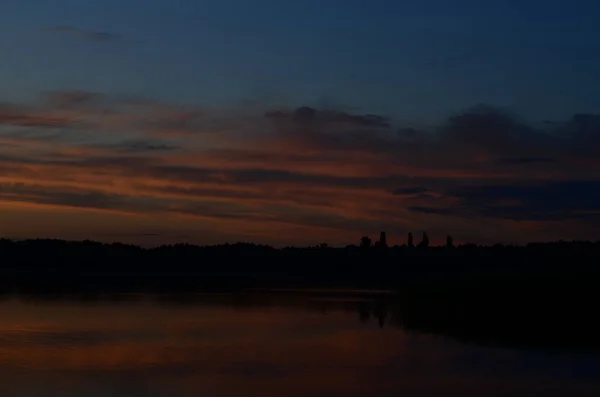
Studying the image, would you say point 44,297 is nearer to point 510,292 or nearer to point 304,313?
point 304,313

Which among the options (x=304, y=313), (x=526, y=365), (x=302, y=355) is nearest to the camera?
(x=526, y=365)

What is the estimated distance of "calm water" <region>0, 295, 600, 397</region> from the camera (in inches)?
760

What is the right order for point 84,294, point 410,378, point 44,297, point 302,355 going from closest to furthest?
1. point 410,378
2. point 302,355
3. point 44,297
4. point 84,294

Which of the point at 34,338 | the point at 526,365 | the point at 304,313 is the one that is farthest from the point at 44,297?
the point at 526,365

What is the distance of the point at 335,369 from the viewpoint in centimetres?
2212

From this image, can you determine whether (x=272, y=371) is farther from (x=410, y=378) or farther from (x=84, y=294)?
(x=84, y=294)

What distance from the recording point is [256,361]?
2322 centimetres

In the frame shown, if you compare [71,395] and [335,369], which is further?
[335,369]

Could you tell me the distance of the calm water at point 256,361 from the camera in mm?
19312

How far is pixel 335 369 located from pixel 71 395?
21.3 feet

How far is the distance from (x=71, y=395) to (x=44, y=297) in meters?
30.5

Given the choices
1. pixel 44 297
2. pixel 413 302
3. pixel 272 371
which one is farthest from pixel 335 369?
pixel 44 297

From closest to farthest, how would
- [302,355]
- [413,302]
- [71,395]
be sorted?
1. [71,395]
2. [302,355]
3. [413,302]

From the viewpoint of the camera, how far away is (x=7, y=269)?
317 ft
